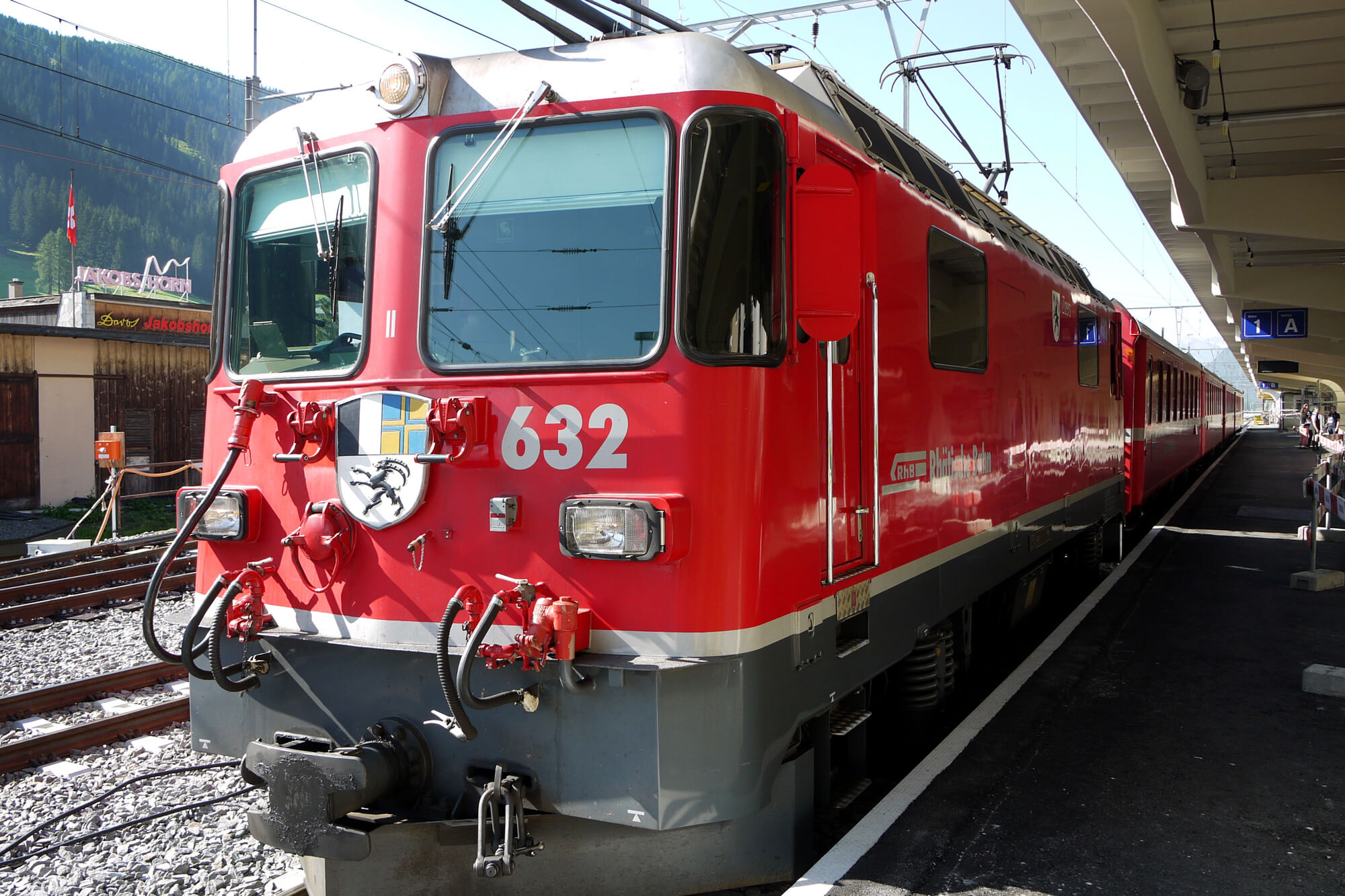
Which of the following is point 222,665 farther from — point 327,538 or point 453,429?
point 453,429

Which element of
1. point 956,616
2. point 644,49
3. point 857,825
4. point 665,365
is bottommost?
point 857,825

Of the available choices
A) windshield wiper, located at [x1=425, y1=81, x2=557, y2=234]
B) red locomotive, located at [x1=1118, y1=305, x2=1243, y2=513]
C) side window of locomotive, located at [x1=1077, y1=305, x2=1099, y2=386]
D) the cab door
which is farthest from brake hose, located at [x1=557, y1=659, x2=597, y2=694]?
red locomotive, located at [x1=1118, y1=305, x2=1243, y2=513]

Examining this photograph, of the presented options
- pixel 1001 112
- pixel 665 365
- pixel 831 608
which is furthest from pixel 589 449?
pixel 1001 112

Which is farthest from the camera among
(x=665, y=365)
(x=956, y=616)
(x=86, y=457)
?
(x=86, y=457)

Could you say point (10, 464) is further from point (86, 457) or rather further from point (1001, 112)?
point (1001, 112)

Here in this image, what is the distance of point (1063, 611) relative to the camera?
9.73 m

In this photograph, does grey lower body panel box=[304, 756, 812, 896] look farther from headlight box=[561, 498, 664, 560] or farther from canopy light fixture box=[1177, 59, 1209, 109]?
canopy light fixture box=[1177, 59, 1209, 109]

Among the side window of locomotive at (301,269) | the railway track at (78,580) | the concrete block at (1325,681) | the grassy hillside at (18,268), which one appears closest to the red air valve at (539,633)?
the side window of locomotive at (301,269)

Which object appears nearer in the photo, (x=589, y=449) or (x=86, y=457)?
(x=589, y=449)

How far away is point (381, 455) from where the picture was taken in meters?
3.70

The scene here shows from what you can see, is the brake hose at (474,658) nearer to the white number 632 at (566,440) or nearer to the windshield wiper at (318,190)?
the white number 632 at (566,440)

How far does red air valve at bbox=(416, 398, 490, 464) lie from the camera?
3.51 m

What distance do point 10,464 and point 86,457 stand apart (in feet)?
4.75

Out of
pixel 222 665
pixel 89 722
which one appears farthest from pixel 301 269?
pixel 89 722
